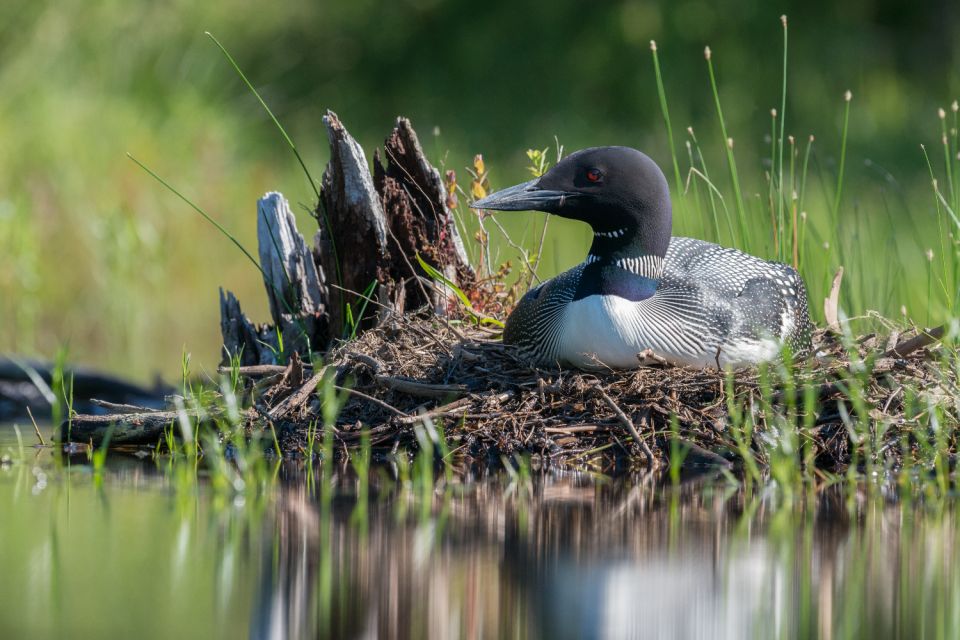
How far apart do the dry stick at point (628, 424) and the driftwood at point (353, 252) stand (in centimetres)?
125

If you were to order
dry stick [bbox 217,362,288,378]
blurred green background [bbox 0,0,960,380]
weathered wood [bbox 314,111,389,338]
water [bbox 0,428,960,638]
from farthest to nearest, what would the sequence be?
blurred green background [bbox 0,0,960,380] < weathered wood [bbox 314,111,389,338] < dry stick [bbox 217,362,288,378] < water [bbox 0,428,960,638]

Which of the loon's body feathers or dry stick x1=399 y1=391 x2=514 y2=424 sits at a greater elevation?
the loon's body feathers

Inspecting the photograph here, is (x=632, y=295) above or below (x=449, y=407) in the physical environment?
above

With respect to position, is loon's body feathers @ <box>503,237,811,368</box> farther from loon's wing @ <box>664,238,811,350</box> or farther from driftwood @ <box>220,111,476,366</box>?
driftwood @ <box>220,111,476,366</box>

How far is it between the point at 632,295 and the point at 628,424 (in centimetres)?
52

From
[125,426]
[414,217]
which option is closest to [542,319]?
[414,217]

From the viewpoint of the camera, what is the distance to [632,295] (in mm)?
5273

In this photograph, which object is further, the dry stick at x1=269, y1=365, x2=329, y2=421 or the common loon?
the dry stick at x1=269, y1=365, x2=329, y2=421

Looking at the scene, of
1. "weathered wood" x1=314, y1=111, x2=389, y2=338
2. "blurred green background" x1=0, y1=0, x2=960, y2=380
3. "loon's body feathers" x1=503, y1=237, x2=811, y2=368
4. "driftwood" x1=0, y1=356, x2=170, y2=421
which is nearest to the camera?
"loon's body feathers" x1=503, y1=237, x2=811, y2=368

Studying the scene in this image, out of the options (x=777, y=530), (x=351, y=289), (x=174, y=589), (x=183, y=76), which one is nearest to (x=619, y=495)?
(x=777, y=530)

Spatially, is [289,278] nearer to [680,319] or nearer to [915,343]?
[680,319]

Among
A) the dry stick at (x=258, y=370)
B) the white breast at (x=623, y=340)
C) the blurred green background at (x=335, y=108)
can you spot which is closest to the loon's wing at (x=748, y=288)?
the white breast at (x=623, y=340)

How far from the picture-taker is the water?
306 cm

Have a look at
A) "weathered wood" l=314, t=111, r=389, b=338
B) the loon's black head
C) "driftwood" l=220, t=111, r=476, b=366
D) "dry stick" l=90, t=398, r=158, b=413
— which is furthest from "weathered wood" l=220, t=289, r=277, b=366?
the loon's black head
